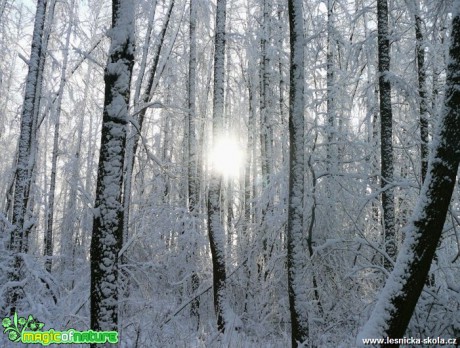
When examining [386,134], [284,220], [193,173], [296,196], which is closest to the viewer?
[296,196]

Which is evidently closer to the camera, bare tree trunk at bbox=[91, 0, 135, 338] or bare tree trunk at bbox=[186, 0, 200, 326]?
bare tree trunk at bbox=[91, 0, 135, 338]

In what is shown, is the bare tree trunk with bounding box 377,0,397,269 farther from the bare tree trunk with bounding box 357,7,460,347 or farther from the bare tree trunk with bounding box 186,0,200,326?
the bare tree trunk with bounding box 186,0,200,326

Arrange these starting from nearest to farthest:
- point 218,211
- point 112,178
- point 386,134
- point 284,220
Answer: point 112,178 → point 386,134 → point 218,211 → point 284,220

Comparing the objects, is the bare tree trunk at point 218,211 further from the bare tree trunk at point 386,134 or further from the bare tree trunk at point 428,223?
the bare tree trunk at point 428,223

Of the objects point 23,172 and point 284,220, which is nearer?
point 23,172

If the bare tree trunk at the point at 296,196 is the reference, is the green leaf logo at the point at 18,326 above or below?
below

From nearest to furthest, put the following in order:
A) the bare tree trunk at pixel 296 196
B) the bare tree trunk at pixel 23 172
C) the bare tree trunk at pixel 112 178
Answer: the bare tree trunk at pixel 112 178 → the bare tree trunk at pixel 296 196 → the bare tree trunk at pixel 23 172

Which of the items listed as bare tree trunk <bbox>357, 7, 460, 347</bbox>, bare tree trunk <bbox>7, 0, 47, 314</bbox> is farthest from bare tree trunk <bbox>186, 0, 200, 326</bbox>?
bare tree trunk <bbox>357, 7, 460, 347</bbox>

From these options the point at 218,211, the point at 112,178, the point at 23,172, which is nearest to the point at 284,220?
the point at 218,211

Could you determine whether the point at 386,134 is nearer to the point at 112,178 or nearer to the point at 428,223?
the point at 428,223

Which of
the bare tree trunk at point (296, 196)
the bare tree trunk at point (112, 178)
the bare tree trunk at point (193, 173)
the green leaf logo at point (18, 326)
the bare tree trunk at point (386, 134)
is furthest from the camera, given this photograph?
the bare tree trunk at point (193, 173)

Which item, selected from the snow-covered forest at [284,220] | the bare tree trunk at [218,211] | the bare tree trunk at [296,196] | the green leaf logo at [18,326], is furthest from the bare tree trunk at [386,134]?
the green leaf logo at [18,326]

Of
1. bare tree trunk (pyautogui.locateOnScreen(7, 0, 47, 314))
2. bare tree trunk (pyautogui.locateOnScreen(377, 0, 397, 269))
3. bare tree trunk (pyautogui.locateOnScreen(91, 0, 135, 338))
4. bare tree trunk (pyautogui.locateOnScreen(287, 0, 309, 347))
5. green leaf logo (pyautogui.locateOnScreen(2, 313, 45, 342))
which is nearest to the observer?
bare tree trunk (pyautogui.locateOnScreen(91, 0, 135, 338))

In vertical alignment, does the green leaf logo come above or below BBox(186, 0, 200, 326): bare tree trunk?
below
